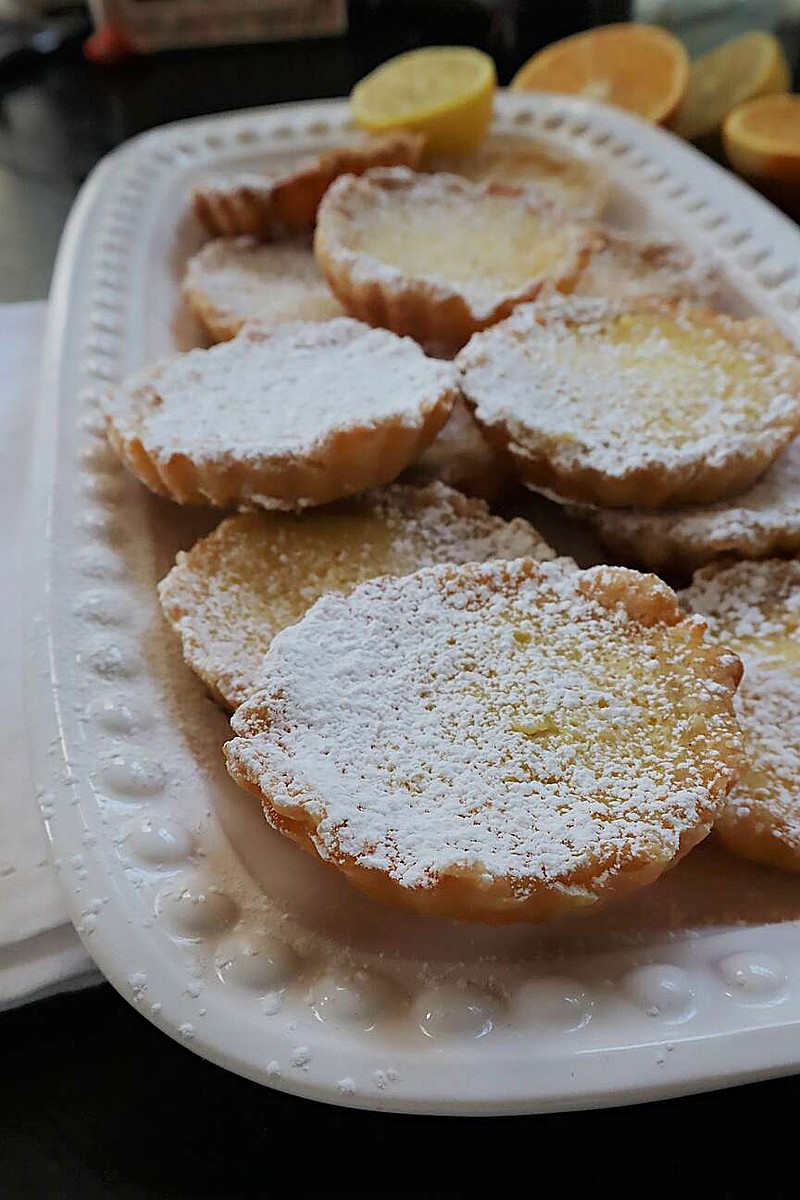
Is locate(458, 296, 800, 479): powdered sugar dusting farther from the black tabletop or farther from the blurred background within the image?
the blurred background

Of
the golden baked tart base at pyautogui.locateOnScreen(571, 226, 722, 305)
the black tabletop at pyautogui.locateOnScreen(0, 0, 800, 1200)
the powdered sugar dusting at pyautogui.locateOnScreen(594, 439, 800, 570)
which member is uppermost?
the golden baked tart base at pyautogui.locateOnScreen(571, 226, 722, 305)

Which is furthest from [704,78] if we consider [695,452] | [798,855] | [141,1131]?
[141,1131]

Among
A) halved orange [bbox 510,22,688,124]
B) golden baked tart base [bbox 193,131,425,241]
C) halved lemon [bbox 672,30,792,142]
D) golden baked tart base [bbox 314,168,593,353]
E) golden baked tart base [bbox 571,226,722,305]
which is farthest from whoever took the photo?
halved lemon [bbox 672,30,792,142]

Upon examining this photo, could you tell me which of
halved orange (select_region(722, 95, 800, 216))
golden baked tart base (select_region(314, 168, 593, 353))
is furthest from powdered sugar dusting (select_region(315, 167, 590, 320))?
halved orange (select_region(722, 95, 800, 216))

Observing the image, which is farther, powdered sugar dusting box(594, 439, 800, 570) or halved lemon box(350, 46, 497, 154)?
halved lemon box(350, 46, 497, 154)

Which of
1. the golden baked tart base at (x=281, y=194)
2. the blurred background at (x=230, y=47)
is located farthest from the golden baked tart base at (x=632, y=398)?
the blurred background at (x=230, y=47)

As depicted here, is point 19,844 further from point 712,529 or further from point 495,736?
point 712,529

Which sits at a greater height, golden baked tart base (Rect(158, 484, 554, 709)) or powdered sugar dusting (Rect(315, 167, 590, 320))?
powdered sugar dusting (Rect(315, 167, 590, 320))

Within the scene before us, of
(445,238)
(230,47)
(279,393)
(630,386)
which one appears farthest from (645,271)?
(230,47)
